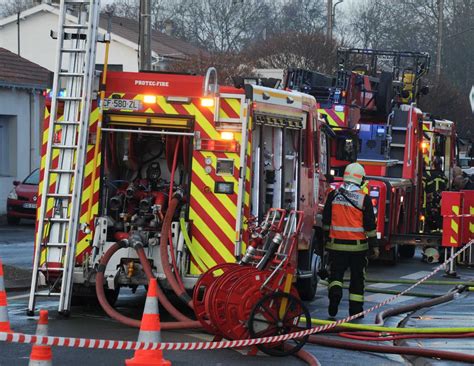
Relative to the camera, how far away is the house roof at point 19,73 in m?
31.2

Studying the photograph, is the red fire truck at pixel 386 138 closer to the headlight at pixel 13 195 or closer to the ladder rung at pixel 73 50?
the ladder rung at pixel 73 50

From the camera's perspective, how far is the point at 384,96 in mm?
21984

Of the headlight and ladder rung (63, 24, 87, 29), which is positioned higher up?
ladder rung (63, 24, 87, 29)

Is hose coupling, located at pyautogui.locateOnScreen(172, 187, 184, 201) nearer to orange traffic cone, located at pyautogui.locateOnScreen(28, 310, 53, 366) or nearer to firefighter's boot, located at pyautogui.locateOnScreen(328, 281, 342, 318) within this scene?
firefighter's boot, located at pyautogui.locateOnScreen(328, 281, 342, 318)

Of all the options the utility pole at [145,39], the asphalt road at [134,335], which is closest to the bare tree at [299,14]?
the utility pole at [145,39]

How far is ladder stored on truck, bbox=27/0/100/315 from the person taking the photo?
1110 cm

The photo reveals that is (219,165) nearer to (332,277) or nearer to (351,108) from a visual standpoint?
(332,277)

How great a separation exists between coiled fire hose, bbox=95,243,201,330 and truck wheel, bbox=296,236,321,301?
107 inches

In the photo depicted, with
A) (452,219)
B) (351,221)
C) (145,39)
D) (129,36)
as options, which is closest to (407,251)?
(452,219)

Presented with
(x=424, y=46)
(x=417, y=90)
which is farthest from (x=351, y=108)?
(x=424, y=46)

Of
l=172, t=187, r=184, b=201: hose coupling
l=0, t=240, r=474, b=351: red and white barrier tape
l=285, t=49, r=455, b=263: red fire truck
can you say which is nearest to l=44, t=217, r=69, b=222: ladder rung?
l=172, t=187, r=184, b=201: hose coupling

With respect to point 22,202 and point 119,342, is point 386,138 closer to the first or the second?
point 22,202

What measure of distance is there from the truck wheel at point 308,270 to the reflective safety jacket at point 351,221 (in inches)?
43.7

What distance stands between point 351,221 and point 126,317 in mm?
2759
